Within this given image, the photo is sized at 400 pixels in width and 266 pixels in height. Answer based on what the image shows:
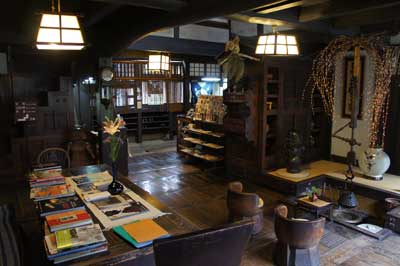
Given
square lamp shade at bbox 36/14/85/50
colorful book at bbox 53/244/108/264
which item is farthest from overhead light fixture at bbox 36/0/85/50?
colorful book at bbox 53/244/108/264

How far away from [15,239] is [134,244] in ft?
3.79

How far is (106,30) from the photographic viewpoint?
5062 mm

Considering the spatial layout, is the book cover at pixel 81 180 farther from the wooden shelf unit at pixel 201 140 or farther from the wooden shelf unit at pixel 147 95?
the wooden shelf unit at pixel 147 95

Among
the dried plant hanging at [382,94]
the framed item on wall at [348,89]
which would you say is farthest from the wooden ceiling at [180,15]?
the framed item on wall at [348,89]

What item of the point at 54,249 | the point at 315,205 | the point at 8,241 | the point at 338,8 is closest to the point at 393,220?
the point at 315,205

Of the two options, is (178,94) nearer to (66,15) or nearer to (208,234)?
(66,15)

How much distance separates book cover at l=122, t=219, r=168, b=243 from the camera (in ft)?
6.26

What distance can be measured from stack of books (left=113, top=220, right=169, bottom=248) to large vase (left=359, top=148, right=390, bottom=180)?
376 centimetres

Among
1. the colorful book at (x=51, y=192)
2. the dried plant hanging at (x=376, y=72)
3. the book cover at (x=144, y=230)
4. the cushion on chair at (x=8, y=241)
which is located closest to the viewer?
the book cover at (x=144, y=230)

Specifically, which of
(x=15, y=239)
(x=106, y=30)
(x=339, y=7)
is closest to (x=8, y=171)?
(x=106, y=30)

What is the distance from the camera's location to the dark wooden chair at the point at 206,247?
4.74 feet

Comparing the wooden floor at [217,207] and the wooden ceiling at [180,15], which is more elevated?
the wooden ceiling at [180,15]

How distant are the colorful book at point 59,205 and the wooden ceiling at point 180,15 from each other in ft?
4.45

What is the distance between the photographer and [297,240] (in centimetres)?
283
